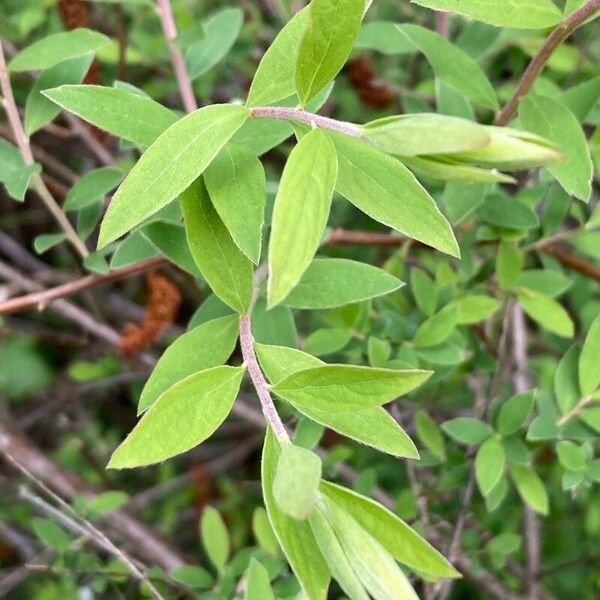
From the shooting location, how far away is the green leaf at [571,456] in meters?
0.91

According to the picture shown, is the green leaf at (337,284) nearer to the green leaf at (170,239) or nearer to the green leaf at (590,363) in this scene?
the green leaf at (170,239)

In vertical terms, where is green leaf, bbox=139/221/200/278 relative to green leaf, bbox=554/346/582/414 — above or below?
above

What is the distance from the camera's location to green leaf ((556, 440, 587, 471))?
0.91m

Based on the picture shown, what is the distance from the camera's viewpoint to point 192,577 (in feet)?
3.64

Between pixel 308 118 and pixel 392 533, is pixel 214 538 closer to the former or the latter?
pixel 392 533

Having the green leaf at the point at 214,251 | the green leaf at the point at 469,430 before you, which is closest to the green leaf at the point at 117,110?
the green leaf at the point at 214,251

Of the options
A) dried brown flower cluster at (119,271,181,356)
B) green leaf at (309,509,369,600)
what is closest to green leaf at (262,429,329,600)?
green leaf at (309,509,369,600)

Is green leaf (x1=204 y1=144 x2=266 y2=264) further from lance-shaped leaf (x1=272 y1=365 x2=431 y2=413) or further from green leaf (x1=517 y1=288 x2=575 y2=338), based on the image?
green leaf (x1=517 y1=288 x2=575 y2=338)

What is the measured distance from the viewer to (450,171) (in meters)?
0.58

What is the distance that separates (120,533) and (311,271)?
2.76ft

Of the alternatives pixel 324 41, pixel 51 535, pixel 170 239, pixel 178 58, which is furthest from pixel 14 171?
pixel 51 535

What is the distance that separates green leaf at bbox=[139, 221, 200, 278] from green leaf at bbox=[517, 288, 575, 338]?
49 cm

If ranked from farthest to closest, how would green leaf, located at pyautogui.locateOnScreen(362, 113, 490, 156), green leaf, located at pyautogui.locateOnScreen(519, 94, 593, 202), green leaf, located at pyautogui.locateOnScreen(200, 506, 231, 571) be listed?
green leaf, located at pyautogui.locateOnScreen(200, 506, 231, 571), green leaf, located at pyautogui.locateOnScreen(519, 94, 593, 202), green leaf, located at pyautogui.locateOnScreen(362, 113, 490, 156)

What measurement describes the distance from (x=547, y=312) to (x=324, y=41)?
610 mm
